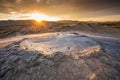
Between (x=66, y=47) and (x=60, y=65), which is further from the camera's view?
(x=66, y=47)

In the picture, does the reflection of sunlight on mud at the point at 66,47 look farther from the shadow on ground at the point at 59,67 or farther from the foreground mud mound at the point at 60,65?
the shadow on ground at the point at 59,67

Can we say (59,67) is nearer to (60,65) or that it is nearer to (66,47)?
(60,65)

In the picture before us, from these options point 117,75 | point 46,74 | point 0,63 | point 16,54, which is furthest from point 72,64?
point 0,63

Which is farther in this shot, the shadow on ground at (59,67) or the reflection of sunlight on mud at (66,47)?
the reflection of sunlight on mud at (66,47)

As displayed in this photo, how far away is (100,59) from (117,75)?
2.50 ft

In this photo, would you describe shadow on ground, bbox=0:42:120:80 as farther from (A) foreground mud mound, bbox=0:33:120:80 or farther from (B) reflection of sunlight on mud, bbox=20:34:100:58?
(B) reflection of sunlight on mud, bbox=20:34:100:58

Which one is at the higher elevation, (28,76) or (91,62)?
(91,62)

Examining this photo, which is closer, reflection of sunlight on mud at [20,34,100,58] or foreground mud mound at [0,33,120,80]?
foreground mud mound at [0,33,120,80]

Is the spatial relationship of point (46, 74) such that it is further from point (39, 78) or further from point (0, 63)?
point (0, 63)

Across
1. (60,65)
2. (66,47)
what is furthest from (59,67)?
(66,47)

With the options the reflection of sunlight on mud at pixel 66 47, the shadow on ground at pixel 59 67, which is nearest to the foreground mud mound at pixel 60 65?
the shadow on ground at pixel 59 67

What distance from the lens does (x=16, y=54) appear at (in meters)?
4.85

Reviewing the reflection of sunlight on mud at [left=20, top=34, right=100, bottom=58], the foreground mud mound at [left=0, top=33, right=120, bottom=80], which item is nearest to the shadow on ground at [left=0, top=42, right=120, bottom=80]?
the foreground mud mound at [left=0, top=33, right=120, bottom=80]

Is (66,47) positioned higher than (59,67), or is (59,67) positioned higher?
(66,47)
